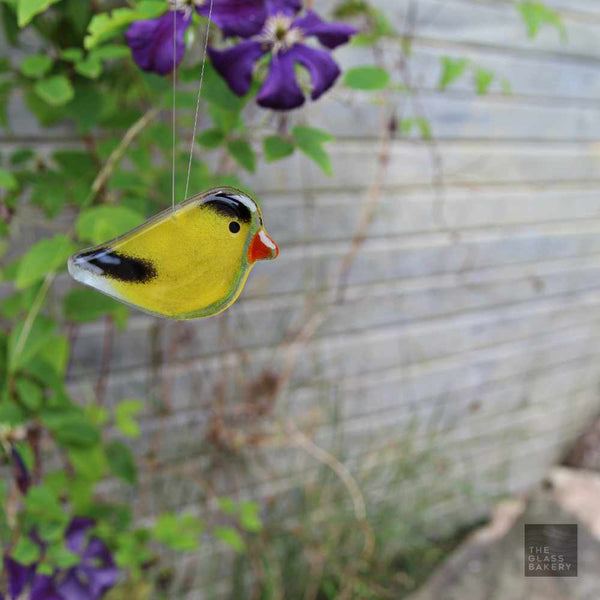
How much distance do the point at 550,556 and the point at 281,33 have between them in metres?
1.52

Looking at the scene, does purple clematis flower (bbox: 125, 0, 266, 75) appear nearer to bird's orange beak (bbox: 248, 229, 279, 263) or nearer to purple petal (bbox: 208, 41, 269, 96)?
purple petal (bbox: 208, 41, 269, 96)

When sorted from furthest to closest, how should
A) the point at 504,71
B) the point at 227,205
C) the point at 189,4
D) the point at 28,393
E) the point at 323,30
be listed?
the point at 504,71
the point at 28,393
the point at 323,30
the point at 189,4
the point at 227,205

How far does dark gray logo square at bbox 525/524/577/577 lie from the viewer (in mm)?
1554

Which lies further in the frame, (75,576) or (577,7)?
(577,7)

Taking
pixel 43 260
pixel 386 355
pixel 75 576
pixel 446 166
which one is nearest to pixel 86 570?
pixel 75 576

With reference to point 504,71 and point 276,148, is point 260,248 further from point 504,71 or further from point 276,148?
point 504,71

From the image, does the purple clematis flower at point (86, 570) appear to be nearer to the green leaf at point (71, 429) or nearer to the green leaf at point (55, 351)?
the green leaf at point (71, 429)

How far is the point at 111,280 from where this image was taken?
0.85ft

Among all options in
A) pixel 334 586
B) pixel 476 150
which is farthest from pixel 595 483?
pixel 476 150

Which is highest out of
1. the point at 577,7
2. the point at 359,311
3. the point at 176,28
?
the point at 577,7

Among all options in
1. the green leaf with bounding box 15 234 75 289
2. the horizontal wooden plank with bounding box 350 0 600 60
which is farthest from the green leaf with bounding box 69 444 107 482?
the horizontal wooden plank with bounding box 350 0 600 60

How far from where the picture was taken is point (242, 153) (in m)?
0.68

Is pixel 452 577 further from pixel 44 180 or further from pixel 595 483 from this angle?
pixel 44 180

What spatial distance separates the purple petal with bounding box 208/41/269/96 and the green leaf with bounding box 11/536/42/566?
0.61 meters
